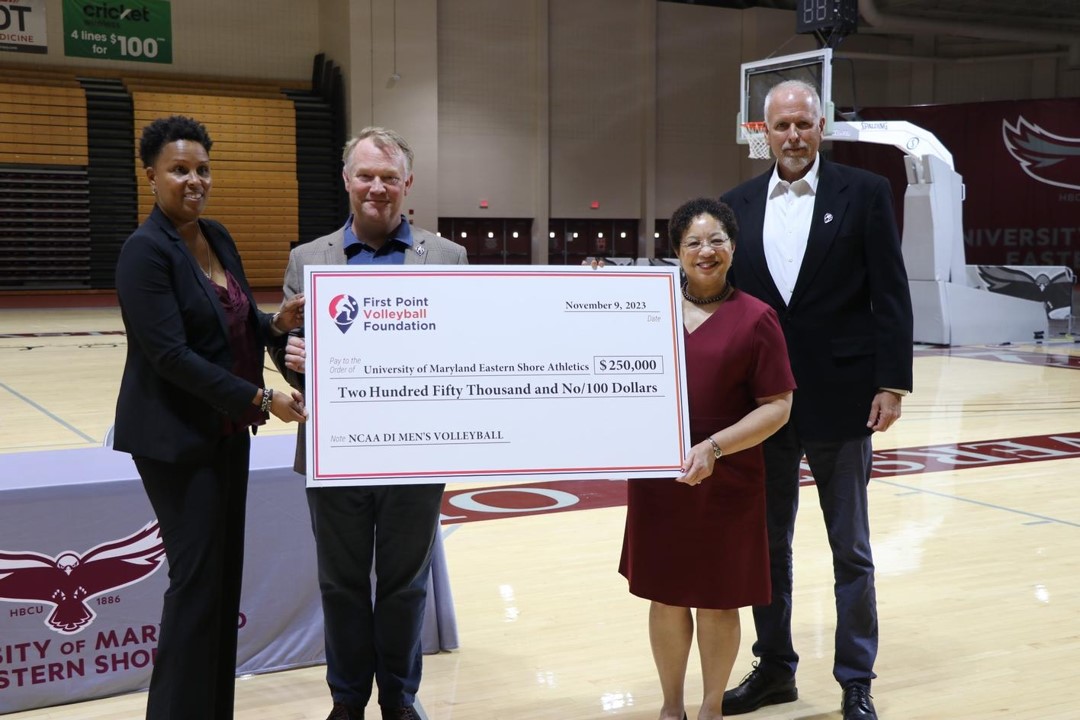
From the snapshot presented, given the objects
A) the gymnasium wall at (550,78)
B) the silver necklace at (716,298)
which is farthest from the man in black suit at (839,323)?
the gymnasium wall at (550,78)

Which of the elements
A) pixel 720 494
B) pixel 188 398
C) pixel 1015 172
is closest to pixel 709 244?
pixel 720 494

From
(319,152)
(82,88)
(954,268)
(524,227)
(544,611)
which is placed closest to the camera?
(544,611)

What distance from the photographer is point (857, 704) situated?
288 cm

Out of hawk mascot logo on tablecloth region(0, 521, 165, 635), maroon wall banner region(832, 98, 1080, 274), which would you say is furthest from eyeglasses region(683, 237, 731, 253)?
maroon wall banner region(832, 98, 1080, 274)

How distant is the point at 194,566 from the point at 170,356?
0.49 meters

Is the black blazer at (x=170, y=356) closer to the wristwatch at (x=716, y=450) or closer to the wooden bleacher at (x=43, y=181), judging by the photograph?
the wristwatch at (x=716, y=450)

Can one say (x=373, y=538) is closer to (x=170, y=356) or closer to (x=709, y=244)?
(x=170, y=356)

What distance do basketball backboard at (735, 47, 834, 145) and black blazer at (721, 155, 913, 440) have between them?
Answer: 400 inches

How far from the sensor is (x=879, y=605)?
12.8 feet

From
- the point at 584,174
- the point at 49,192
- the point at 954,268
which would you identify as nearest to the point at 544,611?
the point at 954,268

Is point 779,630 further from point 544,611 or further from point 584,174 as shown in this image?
point 584,174

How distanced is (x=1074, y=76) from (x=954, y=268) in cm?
1259

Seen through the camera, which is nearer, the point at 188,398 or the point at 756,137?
the point at 188,398

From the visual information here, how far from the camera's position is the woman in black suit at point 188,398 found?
2311 mm
